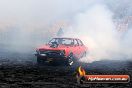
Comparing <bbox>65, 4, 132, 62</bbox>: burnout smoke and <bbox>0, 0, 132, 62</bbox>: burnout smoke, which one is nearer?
<bbox>65, 4, 132, 62</bbox>: burnout smoke

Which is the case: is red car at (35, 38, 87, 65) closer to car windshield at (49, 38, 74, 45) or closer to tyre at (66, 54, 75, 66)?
tyre at (66, 54, 75, 66)

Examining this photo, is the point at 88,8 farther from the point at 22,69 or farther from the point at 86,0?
the point at 22,69

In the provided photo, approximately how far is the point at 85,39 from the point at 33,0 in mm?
19875

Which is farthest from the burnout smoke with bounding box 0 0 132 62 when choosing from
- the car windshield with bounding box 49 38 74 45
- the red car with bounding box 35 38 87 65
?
the red car with bounding box 35 38 87 65

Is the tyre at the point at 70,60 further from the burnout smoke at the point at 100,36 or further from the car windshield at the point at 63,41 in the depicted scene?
the burnout smoke at the point at 100,36

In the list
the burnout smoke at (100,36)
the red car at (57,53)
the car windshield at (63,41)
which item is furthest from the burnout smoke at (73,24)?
the red car at (57,53)

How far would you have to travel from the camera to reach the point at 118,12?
4112cm

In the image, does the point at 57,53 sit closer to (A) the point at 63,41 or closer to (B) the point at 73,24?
(A) the point at 63,41

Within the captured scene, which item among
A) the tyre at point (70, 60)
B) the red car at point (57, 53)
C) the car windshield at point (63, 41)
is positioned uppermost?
the car windshield at point (63, 41)

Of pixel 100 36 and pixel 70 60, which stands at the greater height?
pixel 100 36

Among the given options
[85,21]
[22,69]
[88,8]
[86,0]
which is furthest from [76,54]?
[86,0]

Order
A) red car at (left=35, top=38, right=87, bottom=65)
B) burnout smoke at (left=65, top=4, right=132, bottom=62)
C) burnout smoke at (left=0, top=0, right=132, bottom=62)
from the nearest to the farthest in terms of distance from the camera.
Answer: red car at (left=35, top=38, right=87, bottom=65)
burnout smoke at (left=65, top=4, right=132, bottom=62)
burnout smoke at (left=0, top=0, right=132, bottom=62)

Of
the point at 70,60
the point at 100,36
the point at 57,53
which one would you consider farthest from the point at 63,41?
the point at 100,36

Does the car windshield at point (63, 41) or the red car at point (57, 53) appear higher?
the car windshield at point (63, 41)
